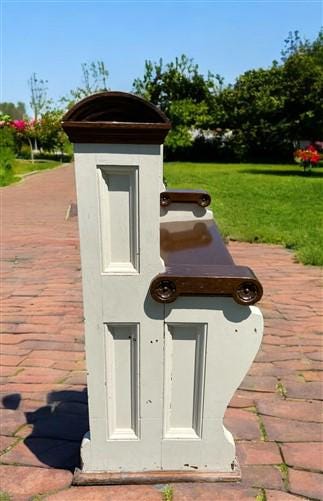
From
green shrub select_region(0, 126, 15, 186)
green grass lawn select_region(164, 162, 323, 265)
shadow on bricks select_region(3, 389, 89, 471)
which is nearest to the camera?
shadow on bricks select_region(3, 389, 89, 471)

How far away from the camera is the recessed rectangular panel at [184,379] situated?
1.85 meters

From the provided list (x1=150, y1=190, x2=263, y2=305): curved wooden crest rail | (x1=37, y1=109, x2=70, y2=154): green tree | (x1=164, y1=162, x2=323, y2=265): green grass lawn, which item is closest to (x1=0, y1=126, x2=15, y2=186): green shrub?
(x1=164, y1=162, x2=323, y2=265): green grass lawn

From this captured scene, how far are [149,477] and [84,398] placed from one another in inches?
33.8

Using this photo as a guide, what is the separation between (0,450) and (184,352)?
1101mm

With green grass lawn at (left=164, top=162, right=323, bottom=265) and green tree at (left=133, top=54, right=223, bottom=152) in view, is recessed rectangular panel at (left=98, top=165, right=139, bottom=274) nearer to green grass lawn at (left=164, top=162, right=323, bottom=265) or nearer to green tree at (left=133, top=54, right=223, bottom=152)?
green grass lawn at (left=164, top=162, right=323, bottom=265)

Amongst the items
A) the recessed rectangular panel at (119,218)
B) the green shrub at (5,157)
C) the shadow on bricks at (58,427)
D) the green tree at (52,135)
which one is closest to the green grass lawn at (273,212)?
the shadow on bricks at (58,427)

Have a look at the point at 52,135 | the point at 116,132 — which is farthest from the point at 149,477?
the point at 52,135

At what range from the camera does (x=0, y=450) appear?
2230 mm

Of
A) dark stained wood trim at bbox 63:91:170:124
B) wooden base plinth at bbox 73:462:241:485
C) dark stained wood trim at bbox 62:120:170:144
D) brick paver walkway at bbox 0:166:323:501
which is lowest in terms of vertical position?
brick paver walkway at bbox 0:166:323:501

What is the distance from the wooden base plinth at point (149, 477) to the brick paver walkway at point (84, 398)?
0.03m

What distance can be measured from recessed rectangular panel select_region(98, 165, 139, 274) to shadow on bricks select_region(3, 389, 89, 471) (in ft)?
3.42

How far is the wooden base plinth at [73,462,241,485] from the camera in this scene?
6.43 ft

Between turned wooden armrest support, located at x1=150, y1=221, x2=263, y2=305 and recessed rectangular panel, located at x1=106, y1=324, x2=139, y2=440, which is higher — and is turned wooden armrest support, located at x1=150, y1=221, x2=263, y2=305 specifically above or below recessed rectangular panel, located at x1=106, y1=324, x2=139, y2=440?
above

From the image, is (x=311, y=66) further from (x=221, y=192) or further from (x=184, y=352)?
A: (x=184, y=352)
